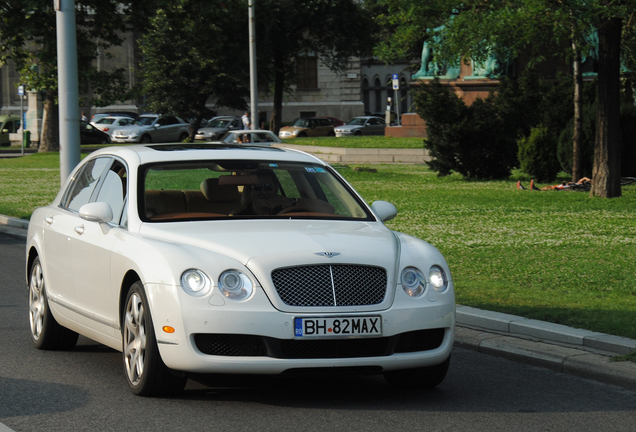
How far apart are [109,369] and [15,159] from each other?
35.2m

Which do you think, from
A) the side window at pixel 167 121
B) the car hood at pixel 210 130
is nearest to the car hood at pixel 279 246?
the side window at pixel 167 121

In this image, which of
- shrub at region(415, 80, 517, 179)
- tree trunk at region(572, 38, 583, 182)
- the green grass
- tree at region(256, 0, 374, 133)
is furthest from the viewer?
tree at region(256, 0, 374, 133)

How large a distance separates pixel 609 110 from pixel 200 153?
13.1m

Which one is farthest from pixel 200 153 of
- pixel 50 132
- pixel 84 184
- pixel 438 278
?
pixel 50 132

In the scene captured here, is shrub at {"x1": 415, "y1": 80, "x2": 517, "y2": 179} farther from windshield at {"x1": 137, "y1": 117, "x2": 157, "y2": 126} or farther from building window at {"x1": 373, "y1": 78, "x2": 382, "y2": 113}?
building window at {"x1": 373, "y1": 78, "x2": 382, "y2": 113}

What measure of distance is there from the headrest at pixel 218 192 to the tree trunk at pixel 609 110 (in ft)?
42.7

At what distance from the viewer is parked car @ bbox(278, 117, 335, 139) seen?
5747 centimetres

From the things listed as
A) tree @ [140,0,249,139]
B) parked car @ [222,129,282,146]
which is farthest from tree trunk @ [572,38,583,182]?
tree @ [140,0,249,139]

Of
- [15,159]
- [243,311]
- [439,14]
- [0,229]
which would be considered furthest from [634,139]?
[15,159]

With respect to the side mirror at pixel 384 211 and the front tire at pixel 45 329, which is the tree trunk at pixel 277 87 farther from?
the side mirror at pixel 384 211

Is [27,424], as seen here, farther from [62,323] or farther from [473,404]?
[473,404]

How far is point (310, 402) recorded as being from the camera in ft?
19.5

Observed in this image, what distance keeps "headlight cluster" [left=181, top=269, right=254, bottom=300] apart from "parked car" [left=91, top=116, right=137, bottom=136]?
1999 inches

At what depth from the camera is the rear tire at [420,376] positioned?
20.2 ft
